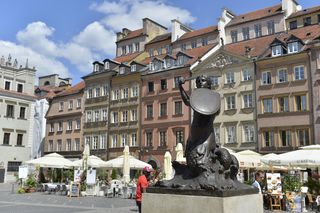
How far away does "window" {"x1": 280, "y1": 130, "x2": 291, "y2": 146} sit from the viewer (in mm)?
29508

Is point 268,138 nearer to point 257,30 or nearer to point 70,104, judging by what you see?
point 257,30

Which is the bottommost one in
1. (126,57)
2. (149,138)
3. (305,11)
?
(149,138)

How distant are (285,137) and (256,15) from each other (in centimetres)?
1716

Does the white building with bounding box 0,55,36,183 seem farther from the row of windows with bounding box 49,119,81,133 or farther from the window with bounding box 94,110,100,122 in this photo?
the window with bounding box 94,110,100,122

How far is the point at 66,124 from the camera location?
153 ft

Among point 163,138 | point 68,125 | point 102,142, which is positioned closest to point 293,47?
point 163,138

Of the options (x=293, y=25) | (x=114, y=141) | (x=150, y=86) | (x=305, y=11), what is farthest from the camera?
(x=114, y=141)

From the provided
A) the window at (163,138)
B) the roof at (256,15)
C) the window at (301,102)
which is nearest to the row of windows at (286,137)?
the window at (301,102)

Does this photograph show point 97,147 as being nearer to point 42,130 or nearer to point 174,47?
point 42,130

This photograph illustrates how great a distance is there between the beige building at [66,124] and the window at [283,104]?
23032 mm

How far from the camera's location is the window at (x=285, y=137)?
2951cm

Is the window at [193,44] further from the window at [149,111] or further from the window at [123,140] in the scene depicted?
the window at [123,140]

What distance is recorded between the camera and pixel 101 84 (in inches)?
1731

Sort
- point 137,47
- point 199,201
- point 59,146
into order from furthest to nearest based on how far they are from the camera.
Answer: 1. point 137,47
2. point 59,146
3. point 199,201
